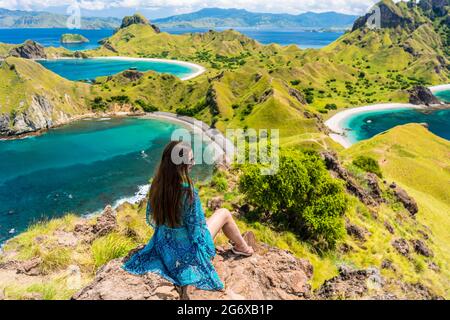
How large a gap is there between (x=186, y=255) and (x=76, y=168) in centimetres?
8864

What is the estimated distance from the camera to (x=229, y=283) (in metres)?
10.2

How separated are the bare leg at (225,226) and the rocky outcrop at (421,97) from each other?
206 meters

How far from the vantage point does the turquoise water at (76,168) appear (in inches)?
2670

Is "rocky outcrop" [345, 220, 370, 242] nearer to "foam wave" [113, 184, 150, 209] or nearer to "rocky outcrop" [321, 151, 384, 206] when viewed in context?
"rocky outcrop" [321, 151, 384, 206]

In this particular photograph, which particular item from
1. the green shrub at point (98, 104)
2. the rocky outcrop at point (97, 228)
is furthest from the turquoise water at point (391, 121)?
the rocky outcrop at point (97, 228)

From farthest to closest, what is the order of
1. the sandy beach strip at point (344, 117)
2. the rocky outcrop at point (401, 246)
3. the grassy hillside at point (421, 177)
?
1. the sandy beach strip at point (344, 117)
2. the grassy hillside at point (421, 177)
3. the rocky outcrop at point (401, 246)

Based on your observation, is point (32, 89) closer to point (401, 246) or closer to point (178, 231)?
point (401, 246)

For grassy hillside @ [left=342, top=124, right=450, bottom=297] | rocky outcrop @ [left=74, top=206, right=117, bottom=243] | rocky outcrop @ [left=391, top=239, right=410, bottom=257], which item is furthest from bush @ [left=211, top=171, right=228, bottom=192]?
rocky outcrop @ [left=391, top=239, right=410, bottom=257]

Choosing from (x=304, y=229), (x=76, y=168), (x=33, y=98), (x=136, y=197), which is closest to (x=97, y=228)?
(x=304, y=229)

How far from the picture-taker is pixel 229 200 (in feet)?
107

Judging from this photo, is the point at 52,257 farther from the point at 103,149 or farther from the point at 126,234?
the point at 103,149

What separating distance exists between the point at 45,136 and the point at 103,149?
27626 millimetres

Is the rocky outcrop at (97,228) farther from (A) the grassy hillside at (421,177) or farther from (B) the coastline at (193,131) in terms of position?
(B) the coastline at (193,131)

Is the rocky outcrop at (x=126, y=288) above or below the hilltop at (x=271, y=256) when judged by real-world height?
above
